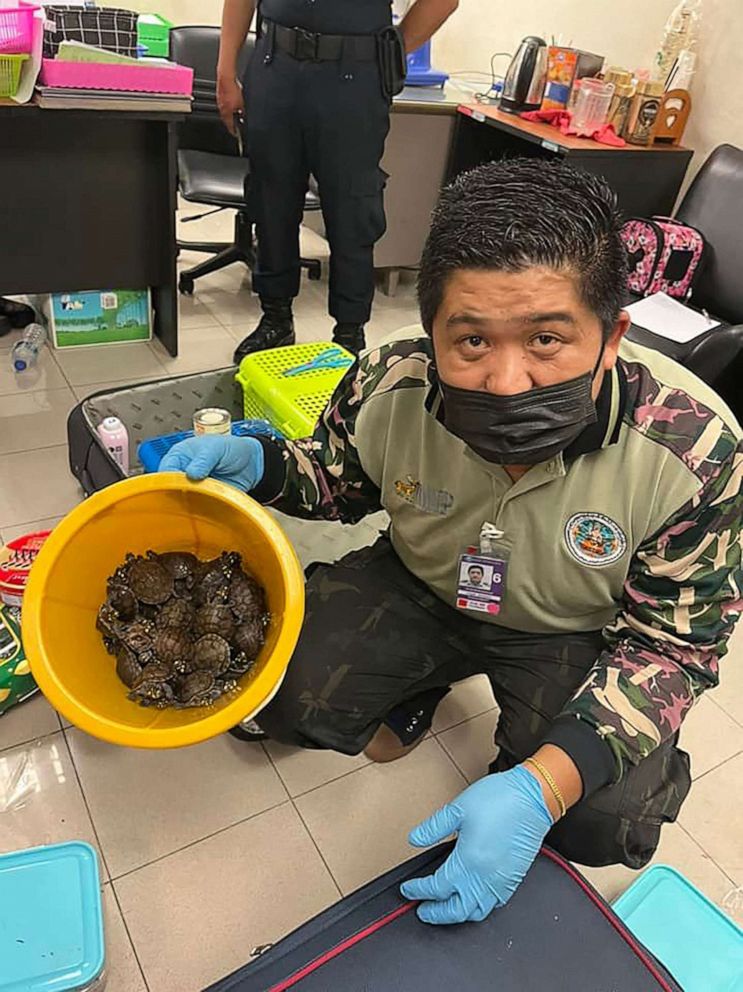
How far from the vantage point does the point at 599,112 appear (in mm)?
2809

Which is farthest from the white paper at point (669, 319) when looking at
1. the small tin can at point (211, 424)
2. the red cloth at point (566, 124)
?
the small tin can at point (211, 424)

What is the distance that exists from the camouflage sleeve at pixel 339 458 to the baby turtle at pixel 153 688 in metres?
0.30

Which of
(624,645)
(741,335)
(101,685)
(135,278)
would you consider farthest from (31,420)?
(741,335)

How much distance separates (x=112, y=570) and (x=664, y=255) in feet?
6.95

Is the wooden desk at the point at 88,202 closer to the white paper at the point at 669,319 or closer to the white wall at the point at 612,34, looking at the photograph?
the white wall at the point at 612,34

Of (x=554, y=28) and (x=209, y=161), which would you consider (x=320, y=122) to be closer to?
(x=209, y=161)

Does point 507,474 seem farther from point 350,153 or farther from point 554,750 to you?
point 350,153

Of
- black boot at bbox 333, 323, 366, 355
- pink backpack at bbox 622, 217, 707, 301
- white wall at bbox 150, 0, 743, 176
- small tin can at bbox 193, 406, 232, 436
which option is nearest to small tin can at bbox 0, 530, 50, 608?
small tin can at bbox 193, 406, 232, 436

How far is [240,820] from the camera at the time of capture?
137cm

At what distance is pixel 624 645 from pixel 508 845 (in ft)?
1.07

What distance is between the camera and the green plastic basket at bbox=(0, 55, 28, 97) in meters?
1.99

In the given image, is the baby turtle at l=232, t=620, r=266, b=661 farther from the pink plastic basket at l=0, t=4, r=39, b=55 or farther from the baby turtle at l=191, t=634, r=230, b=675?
the pink plastic basket at l=0, t=4, r=39, b=55

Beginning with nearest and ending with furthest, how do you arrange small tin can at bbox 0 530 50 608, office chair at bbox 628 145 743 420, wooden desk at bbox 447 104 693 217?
small tin can at bbox 0 530 50 608, office chair at bbox 628 145 743 420, wooden desk at bbox 447 104 693 217

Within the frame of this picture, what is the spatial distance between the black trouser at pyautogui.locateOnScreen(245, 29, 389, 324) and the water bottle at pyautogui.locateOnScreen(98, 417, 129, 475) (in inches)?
37.5
